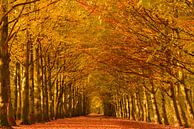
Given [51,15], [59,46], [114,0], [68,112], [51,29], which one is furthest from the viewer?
[68,112]

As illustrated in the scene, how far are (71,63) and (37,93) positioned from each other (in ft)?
53.1

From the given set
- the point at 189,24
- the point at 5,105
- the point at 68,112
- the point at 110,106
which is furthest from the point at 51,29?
the point at 110,106

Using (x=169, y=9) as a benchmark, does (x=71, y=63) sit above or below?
above

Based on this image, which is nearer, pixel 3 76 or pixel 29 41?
pixel 3 76

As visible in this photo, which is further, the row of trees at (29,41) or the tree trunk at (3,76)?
the row of trees at (29,41)

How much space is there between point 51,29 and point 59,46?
9.07 m

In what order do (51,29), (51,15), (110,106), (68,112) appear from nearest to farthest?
(51,15), (51,29), (68,112), (110,106)

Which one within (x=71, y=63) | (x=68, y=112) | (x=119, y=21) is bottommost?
(x=68, y=112)

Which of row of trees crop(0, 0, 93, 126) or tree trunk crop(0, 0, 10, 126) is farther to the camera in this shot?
row of trees crop(0, 0, 93, 126)

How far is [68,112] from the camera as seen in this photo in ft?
168

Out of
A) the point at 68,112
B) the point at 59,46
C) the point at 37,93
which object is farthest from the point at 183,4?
the point at 68,112

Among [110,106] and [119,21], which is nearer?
[119,21]

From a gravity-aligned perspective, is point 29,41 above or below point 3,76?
above

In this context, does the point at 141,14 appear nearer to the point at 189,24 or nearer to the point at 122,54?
the point at 189,24
